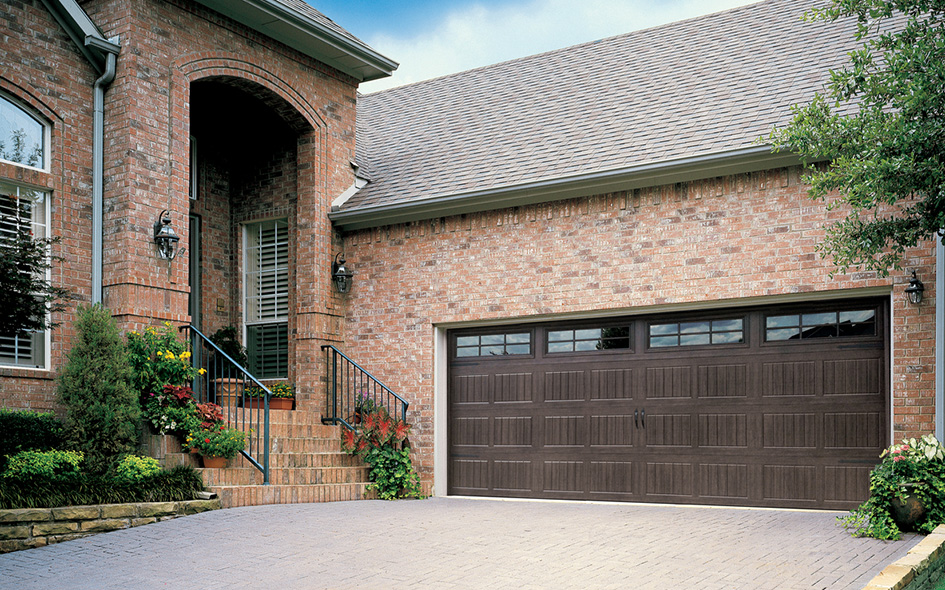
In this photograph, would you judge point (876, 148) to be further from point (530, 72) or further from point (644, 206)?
point (530, 72)

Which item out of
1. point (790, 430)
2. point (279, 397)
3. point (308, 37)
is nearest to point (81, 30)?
point (308, 37)

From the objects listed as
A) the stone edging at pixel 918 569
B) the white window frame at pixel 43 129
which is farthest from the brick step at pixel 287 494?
the stone edging at pixel 918 569

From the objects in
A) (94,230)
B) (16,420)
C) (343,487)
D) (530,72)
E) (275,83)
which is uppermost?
(530,72)

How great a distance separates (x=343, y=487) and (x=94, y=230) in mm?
4228

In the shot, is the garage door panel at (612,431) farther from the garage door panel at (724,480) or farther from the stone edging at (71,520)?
the stone edging at (71,520)

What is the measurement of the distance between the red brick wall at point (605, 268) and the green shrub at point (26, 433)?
14.6 ft

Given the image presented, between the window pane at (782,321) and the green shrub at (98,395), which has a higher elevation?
the window pane at (782,321)

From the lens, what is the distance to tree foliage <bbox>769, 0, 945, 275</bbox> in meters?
7.16

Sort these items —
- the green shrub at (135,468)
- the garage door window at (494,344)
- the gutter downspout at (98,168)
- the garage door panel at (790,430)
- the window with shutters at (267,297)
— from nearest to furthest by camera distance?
the green shrub at (135,468), the garage door panel at (790,430), the gutter downspout at (98,168), the garage door window at (494,344), the window with shutters at (267,297)

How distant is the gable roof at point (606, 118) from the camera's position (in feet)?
35.3

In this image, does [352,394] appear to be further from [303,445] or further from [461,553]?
[461,553]

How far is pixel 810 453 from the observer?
9703 mm

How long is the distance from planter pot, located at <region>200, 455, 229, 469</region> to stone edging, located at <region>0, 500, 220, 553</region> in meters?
0.76

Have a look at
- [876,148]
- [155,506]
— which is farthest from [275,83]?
[876,148]
